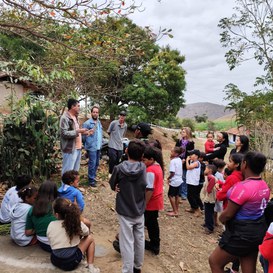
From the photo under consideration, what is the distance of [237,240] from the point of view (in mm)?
2590

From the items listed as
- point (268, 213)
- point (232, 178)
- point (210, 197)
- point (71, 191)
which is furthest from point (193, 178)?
point (268, 213)

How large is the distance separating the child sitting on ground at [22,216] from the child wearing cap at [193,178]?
9.13ft

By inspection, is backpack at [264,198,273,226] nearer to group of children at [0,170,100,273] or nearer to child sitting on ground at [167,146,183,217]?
group of children at [0,170,100,273]

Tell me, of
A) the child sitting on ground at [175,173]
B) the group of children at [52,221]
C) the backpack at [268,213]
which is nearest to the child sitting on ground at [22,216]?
the group of children at [52,221]

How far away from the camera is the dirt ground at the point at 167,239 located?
3.63 metres

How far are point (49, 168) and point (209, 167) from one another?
335cm

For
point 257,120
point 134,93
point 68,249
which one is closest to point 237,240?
point 68,249

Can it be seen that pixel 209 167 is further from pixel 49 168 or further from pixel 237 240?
pixel 49 168

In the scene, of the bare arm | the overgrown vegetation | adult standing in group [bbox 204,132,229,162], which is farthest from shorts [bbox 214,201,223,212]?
the overgrown vegetation

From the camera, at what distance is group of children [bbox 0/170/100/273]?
301 cm

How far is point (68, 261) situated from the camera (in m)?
3.02

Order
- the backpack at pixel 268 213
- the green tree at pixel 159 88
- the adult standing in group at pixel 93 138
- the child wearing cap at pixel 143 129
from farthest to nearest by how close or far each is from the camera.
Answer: the green tree at pixel 159 88 < the adult standing in group at pixel 93 138 < the child wearing cap at pixel 143 129 < the backpack at pixel 268 213

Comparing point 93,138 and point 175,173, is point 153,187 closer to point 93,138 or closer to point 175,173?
point 175,173

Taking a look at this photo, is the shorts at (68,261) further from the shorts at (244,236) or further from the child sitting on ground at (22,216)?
the shorts at (244,236)
